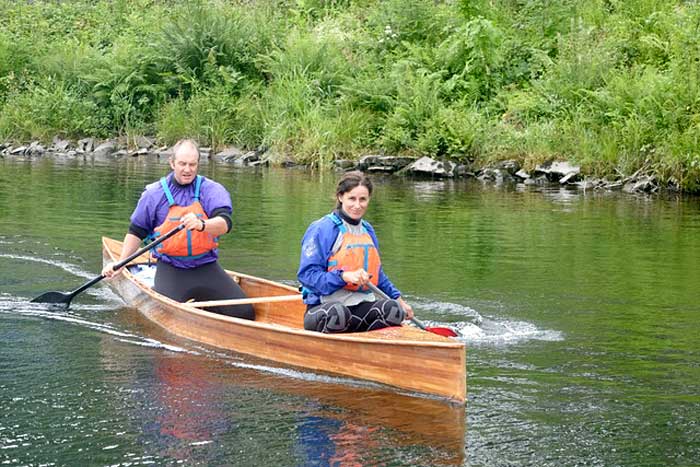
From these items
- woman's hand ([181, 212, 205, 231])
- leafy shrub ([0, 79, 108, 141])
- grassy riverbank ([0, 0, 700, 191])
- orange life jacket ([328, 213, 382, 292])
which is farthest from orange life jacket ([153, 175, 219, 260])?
leafy shrub ([0, 79, 108, 141])

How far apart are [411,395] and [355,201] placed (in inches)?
46.4

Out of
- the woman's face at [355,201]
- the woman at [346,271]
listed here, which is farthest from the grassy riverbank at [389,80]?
the woman's face at [355,201]

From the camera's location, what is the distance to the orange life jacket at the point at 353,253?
7363 mm

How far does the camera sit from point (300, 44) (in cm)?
2497

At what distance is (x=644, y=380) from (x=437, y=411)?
4.83 feet

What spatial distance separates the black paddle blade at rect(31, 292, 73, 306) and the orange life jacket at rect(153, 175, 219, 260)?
3.96 ft

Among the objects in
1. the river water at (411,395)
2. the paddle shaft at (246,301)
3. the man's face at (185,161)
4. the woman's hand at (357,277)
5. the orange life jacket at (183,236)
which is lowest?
the river water at (411,395)

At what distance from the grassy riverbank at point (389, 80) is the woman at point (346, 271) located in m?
11.3

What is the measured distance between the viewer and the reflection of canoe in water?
6.88 m

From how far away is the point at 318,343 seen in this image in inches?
297

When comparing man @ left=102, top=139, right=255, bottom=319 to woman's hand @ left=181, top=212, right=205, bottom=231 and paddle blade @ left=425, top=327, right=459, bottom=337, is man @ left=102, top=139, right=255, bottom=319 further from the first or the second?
paddle blade @ left=425, top=327, right=459, bottom=337

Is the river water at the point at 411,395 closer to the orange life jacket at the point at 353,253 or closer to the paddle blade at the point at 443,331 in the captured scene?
the paddle blade at the point at 443,331

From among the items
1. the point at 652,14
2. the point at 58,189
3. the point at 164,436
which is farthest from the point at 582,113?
the point at 164,436

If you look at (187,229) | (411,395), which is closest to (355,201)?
(411,395)
